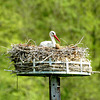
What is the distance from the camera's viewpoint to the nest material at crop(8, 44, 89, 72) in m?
9.16

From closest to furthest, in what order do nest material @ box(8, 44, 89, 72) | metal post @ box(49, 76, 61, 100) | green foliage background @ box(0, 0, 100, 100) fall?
nest material @ box(8, 44, 89, 72), metal post @ box(49, 76, 61, 100), green foliage background @ box(0, 0, 100, 100)

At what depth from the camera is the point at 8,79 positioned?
66.3 feet

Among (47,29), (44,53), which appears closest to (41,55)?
(44,53)

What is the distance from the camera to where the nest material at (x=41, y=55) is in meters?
9.16

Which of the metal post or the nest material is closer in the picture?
the nest material

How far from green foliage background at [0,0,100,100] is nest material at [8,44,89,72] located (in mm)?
10286

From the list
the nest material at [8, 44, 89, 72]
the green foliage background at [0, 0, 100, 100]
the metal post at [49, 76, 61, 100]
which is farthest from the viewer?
the green foliage background at [0, 0, 100, 100]

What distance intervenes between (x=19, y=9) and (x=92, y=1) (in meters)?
4.40

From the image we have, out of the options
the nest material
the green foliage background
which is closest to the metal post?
the nest material

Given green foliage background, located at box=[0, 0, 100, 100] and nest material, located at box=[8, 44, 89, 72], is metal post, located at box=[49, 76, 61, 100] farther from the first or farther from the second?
green foliage background, located at box=[0, 0, 100, 100]

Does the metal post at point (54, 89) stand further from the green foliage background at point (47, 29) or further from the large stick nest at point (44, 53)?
the green foliage background at point (47, 29)

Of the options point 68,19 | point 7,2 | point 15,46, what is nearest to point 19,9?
point 7,2

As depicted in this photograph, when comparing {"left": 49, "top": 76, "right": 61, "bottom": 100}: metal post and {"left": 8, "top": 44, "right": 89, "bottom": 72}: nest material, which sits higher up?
Result: {"left": 8, "top": 44, "right": 89, "bottom": 72}: nest material

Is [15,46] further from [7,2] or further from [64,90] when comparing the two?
[7,2]
